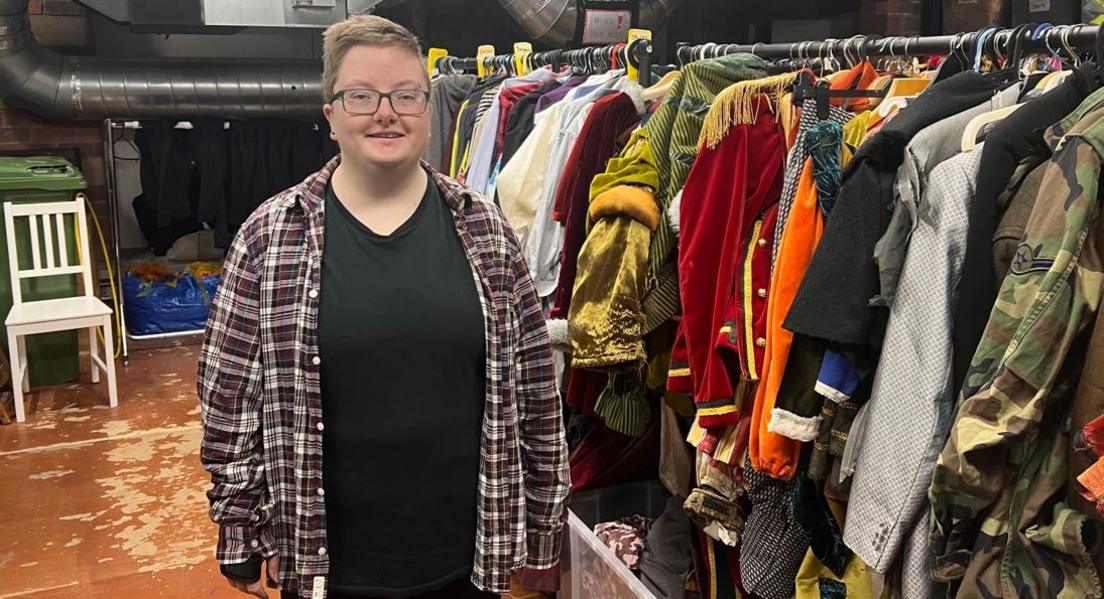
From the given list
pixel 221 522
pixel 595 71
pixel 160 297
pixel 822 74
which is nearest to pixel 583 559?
pixel 221 522

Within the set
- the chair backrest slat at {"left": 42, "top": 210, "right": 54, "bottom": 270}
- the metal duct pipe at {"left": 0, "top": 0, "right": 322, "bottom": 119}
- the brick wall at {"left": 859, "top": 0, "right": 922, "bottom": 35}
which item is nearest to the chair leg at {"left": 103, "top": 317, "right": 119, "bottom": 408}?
the chair backrest slat at {"left": 42, "top": 210, "right": 54, "bottom": 270}

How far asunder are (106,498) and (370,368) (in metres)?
2.56

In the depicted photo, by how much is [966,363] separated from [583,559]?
1.33m

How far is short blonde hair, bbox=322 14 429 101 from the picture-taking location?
55.8 inches

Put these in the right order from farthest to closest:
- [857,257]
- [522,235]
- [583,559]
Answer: [522,235]
[583,559]
[857,257]

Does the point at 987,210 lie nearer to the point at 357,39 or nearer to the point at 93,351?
the point at 357,39

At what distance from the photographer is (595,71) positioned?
3078 mm

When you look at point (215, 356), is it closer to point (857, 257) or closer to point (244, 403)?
point (244, 403)

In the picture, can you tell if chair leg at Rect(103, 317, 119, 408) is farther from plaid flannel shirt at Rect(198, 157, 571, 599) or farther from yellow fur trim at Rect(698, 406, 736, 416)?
yellow fur trim at Rect(698, 406, 736, 416)

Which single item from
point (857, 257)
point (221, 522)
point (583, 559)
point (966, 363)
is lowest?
point (583, 559)

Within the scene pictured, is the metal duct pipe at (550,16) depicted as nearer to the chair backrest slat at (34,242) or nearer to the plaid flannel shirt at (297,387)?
the chair backrest slat at (34,242)

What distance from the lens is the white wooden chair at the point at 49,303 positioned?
4293 mm

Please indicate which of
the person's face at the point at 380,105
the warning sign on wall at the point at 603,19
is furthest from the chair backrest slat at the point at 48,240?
the person's face at the point at 380,105

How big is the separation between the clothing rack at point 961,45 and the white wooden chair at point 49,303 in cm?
338
